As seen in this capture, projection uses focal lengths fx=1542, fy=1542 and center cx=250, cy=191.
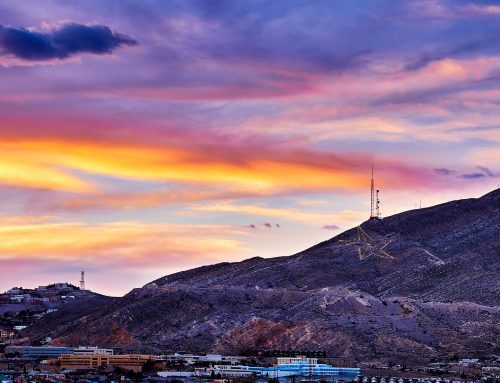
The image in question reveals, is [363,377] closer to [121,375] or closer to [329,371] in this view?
[329,371]

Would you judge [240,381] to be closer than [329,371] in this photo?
Yes

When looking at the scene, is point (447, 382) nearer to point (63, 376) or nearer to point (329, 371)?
point (329, 371)

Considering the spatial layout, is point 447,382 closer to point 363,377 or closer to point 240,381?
point 363,377

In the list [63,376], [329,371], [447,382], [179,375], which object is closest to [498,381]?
[447,382]

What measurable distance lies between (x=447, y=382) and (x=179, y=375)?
3305 cm

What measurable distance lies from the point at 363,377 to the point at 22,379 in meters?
42.3

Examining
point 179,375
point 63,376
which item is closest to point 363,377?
point 179,375

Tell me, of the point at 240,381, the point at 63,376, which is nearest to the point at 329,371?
the point at 240,381

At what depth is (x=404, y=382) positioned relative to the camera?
185m

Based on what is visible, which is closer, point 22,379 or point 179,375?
point 22,379

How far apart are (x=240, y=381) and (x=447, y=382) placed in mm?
24756

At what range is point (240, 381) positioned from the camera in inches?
7274

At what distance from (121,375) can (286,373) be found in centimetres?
2145

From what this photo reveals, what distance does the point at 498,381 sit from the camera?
613ft
